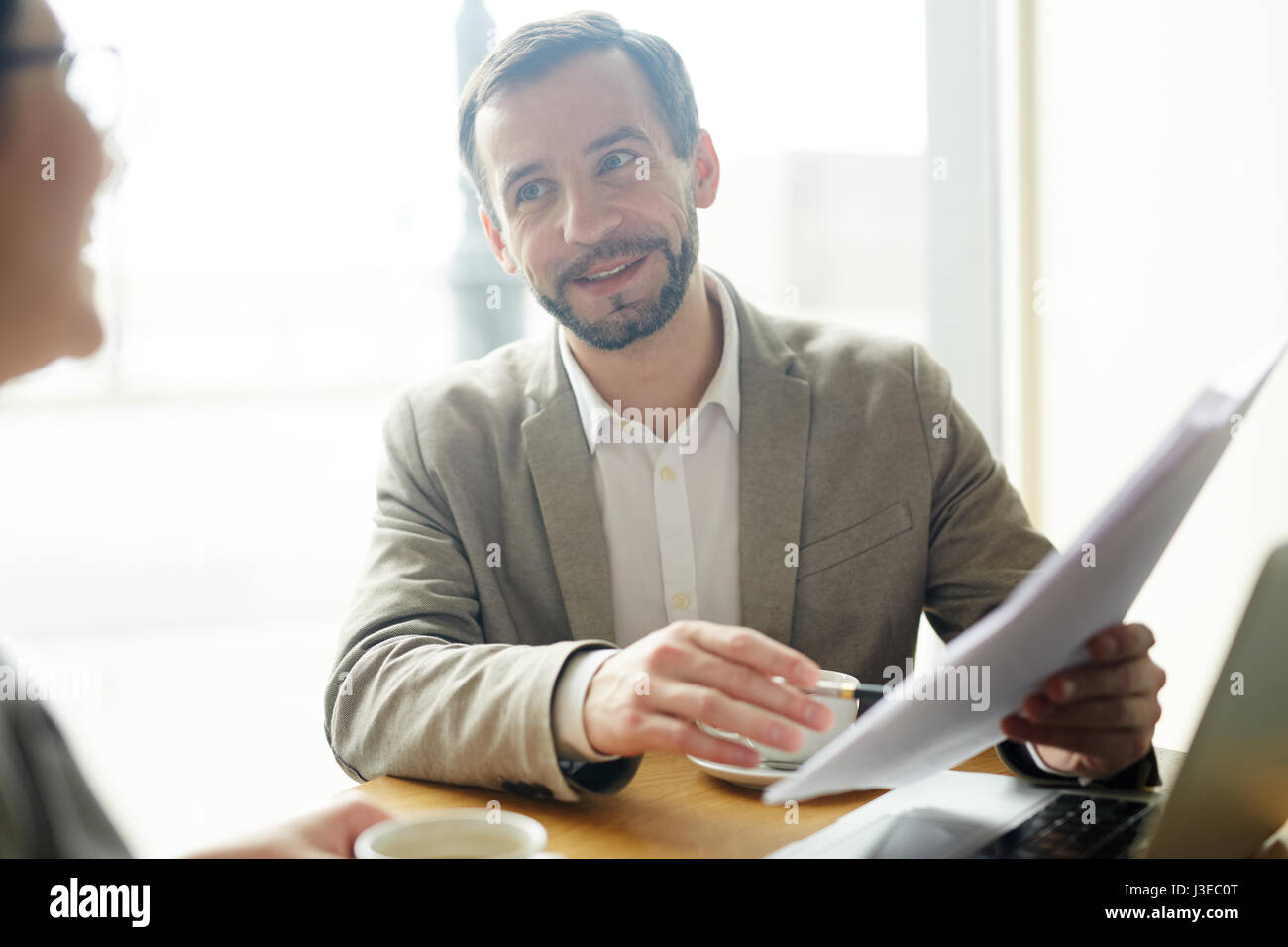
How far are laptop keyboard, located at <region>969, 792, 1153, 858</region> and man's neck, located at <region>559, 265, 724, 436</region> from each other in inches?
35.0

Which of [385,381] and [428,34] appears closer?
[428,34]

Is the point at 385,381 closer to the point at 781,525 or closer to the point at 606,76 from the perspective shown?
the point at 606,76

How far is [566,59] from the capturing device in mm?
1533

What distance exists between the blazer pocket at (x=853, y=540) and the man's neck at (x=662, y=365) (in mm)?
321

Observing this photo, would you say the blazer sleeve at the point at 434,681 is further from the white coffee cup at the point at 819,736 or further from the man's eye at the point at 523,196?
the man's eye at the point at 523,196

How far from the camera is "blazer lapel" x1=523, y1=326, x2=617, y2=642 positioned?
4.56 feet

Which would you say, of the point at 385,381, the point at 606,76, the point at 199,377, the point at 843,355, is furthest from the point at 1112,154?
the point at 199,377

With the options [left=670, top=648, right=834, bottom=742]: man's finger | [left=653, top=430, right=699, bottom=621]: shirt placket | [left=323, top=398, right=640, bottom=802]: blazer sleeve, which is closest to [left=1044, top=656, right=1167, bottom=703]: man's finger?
[left=670, top=648, right=834, bottom=742]: man's finger

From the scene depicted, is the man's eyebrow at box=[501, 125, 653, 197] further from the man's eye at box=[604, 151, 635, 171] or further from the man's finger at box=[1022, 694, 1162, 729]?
the man's finger at box=[1022, 694, 1162, 729]

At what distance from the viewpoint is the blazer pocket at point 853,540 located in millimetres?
1432

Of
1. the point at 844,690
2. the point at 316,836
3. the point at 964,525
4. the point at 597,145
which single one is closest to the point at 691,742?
the point at 844,690

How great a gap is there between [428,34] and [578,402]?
A: 5.42ft
